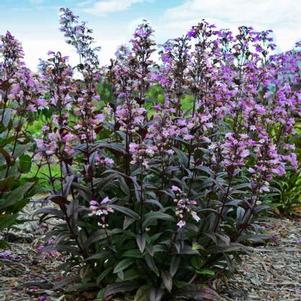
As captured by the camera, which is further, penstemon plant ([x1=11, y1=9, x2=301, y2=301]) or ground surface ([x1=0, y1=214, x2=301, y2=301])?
ground surface ([x1=0, y1=214, x2=301, y2=301])

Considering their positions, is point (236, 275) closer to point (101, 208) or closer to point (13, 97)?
point (101, 208)

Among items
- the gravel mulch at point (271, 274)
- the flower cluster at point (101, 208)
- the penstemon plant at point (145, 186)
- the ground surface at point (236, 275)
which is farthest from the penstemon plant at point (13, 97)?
the gravel mulch at point (271, 274)

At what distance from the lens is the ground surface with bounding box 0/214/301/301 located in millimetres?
4133

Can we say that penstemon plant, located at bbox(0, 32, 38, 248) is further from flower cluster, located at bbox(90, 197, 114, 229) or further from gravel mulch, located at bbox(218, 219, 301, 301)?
gravel mulch, located at bbox(218, 219, 301, 301)

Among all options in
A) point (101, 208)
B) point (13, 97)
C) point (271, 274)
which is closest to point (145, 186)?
point (101, 208)

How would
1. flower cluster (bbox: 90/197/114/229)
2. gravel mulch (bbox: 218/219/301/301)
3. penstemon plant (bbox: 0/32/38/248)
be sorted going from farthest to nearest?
gravel mulch (bbox: 218/219/301/301) < penstemon plant (bbox: 0/32/38/248) < flower cluster (bbox: 90/197/114/229)

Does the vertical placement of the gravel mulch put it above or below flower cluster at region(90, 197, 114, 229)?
below

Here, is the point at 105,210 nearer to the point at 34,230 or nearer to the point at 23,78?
the point at 23,78

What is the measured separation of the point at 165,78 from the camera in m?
4.72

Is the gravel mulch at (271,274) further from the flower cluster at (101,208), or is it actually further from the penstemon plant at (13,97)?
the penstemon plant at (13,97)

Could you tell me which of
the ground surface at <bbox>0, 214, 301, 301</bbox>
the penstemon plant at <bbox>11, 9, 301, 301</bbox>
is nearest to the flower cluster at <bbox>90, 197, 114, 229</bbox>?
the penstemon plant at <bbox>11, 9, 301, 301</bbox>

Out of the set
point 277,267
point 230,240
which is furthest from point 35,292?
point 277,267

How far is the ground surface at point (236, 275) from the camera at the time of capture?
13.6 ft

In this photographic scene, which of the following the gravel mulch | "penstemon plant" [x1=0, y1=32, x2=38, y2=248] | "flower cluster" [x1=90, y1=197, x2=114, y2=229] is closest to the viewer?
"flower cluster" [x1=90, y1=197, x2=114, y2=229]
